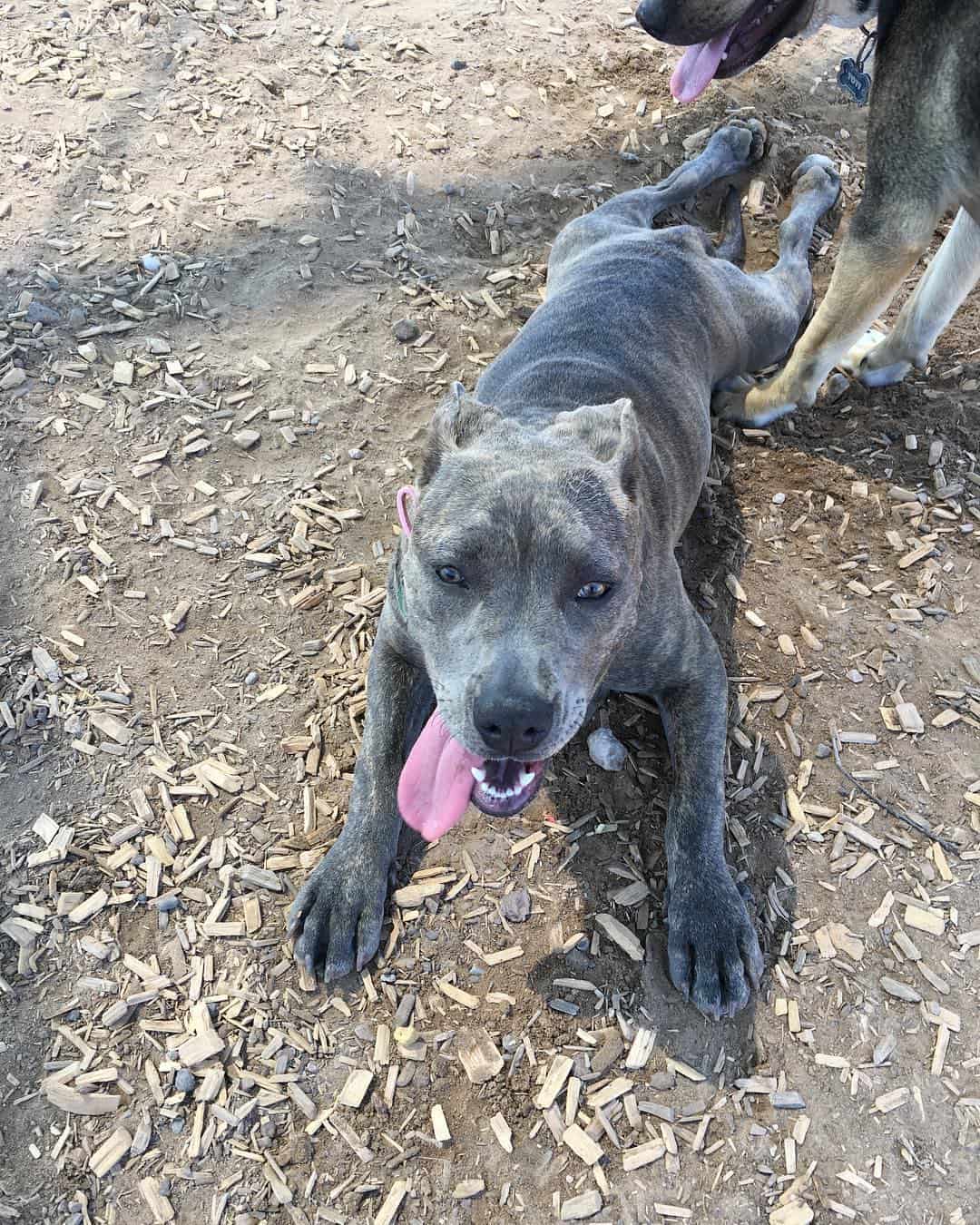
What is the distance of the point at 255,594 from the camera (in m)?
4.48

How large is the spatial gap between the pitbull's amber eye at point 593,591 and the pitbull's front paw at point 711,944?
1187 mm

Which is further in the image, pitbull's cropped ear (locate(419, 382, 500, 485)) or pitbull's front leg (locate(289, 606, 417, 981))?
pitbull's front leg (locate(289, 606, 417, 981))

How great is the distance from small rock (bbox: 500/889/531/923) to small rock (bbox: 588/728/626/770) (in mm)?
622

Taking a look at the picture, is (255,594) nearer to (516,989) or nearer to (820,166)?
(516,989)

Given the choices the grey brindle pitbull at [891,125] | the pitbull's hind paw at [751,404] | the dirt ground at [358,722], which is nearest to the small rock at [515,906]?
the dirt ground at [358,722]

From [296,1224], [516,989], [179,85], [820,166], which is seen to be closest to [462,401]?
[516,989]

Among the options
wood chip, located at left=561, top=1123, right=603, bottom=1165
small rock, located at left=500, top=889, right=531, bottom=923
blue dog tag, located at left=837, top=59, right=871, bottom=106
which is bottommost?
wood chip, located at left=561, top=1123, right=603, bottom=1165

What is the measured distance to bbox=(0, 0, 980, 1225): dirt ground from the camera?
3.10 metres

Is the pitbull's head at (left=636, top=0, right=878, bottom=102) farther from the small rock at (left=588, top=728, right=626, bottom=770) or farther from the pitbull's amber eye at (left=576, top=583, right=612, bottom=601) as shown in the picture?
the small rock at (left=588, top=728, right=626, bottom=770)

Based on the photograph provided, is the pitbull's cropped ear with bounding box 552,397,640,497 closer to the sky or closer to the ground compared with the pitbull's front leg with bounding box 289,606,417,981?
closer to the sky

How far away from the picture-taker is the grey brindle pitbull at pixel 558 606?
2904 mm

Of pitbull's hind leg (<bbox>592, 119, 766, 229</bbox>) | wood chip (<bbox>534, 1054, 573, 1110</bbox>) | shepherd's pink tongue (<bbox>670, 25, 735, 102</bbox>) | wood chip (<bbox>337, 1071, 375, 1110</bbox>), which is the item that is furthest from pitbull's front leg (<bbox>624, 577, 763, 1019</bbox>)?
pitbull's hind leg (<bbox>592, 119, 766, 229</bbox>)

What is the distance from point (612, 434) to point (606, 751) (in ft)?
4.36

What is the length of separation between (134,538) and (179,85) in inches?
156
